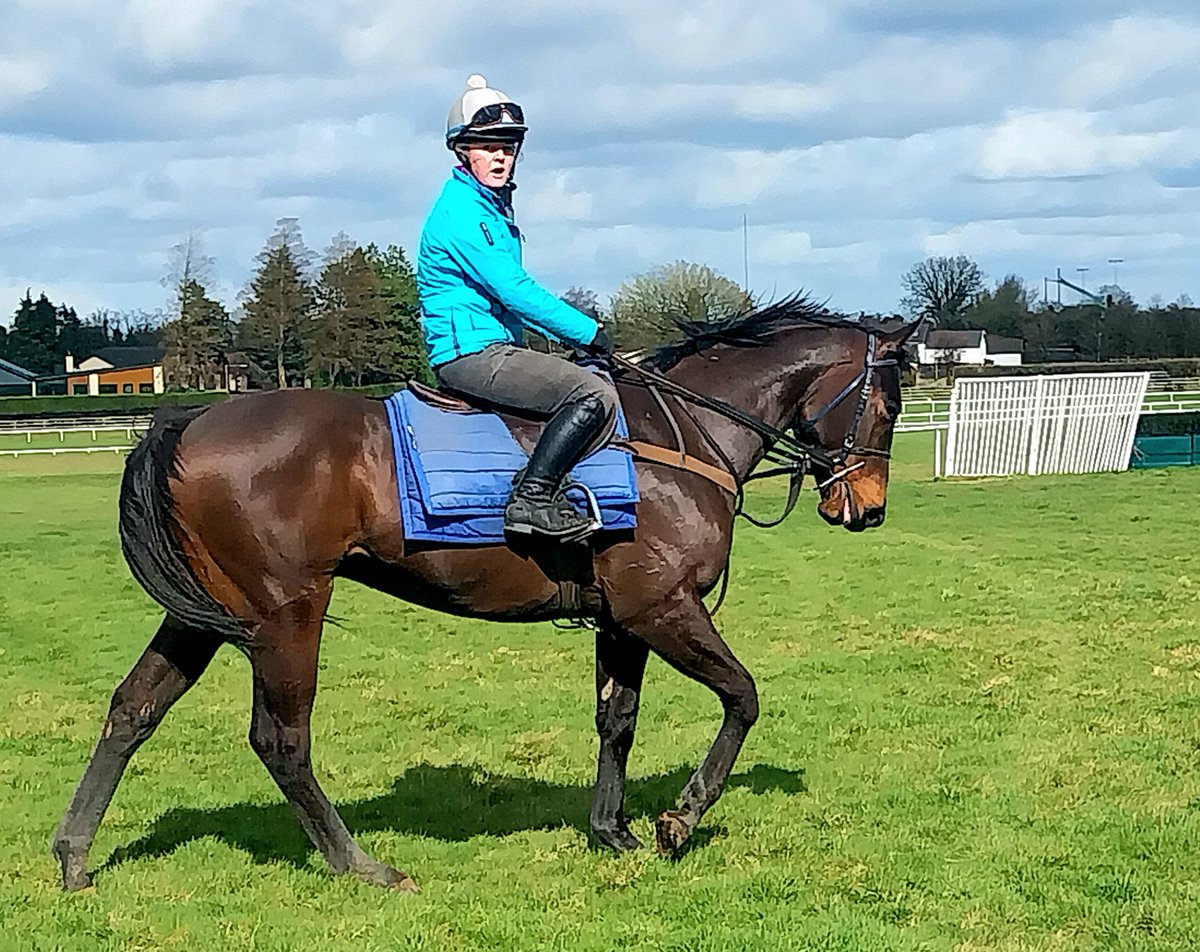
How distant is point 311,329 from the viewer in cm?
5688

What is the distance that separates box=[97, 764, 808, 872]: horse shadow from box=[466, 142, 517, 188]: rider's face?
2982 mm

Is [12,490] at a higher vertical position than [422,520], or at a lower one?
lower

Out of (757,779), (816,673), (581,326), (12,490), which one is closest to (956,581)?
(816,673)

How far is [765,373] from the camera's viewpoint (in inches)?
248

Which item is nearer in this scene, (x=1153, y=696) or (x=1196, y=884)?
(x=1196, y=884)

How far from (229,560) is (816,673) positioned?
5557 millimetres

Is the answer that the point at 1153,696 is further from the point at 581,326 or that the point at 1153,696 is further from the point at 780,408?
the point at 581,326

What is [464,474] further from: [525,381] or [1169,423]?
[1169,423]

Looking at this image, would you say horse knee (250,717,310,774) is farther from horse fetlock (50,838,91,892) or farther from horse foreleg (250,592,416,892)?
horse fetlock (50,838,91,892)

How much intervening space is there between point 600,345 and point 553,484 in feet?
2.31

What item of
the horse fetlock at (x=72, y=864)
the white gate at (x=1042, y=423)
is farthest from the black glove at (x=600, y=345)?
the white gate at (x=1042, y=423)

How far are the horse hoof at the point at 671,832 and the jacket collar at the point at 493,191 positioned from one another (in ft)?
8.61

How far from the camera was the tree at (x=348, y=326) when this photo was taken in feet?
171

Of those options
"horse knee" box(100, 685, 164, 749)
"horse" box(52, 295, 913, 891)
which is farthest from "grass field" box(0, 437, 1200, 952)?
"horse knee" box(100, 685, 164, 749)
